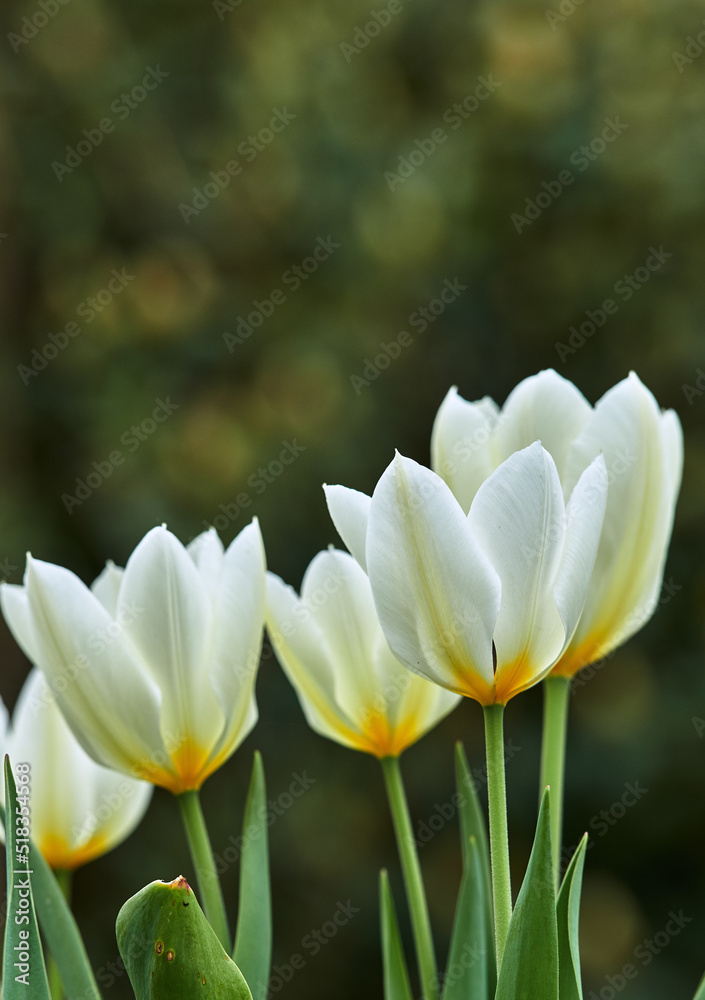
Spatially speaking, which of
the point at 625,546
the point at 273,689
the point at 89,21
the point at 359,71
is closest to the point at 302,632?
the point at 625,546

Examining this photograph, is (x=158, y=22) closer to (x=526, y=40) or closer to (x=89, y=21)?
(x=89, y=21)

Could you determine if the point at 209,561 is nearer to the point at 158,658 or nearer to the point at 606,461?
the point at 158,658

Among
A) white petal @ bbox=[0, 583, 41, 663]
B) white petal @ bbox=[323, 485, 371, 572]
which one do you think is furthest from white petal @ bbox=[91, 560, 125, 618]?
white petal @ bbox=[323, 485, 371, 572]

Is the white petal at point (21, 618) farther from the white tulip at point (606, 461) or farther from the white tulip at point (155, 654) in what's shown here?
the white tulip at point (606, 461)

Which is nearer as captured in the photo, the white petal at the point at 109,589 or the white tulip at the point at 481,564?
the white tulip at the point at 481,564

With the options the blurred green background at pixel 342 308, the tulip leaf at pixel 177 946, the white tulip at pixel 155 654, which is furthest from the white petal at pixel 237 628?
the blurred green background at pixel 342 308

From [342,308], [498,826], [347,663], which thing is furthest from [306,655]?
[342,308]
